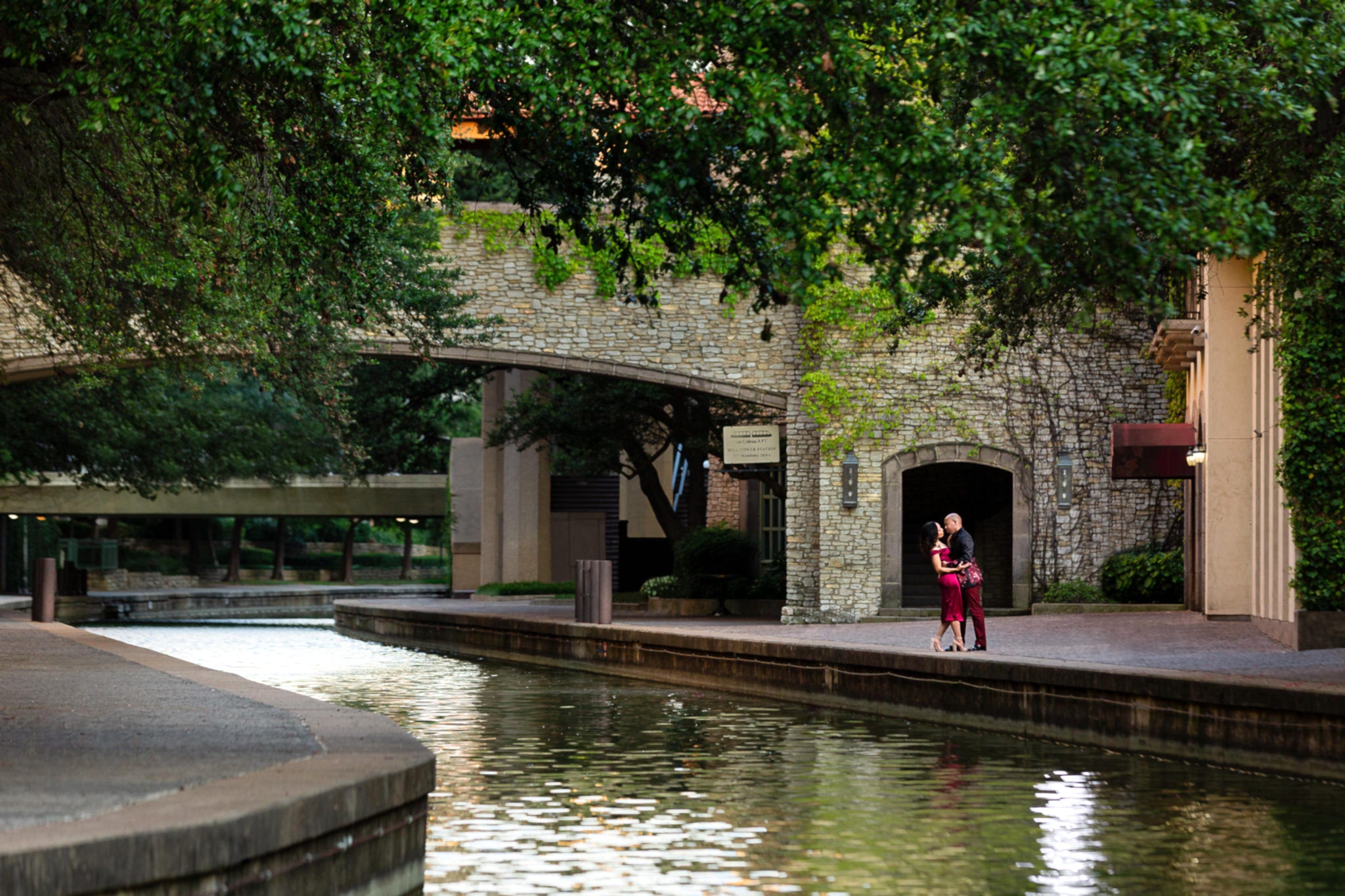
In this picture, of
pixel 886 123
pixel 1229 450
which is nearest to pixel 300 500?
pixel 1229 450

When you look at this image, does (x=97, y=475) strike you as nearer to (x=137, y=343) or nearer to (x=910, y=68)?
(x=137, y=343)

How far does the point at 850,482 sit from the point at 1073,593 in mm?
3815

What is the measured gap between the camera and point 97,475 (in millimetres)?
33469

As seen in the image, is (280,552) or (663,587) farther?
(280,552)

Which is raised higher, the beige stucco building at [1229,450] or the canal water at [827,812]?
the beige stucco building at [1229,450]

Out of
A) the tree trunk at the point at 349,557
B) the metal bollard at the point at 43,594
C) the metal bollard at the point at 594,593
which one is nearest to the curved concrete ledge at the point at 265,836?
the metal bollard at the point at 594,593

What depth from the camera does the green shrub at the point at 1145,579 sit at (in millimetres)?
24938

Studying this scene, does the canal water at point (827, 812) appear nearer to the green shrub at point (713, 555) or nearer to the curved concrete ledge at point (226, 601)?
the green shrub at point (713, 555)

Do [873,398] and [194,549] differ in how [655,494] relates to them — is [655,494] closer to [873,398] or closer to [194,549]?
[873,398]

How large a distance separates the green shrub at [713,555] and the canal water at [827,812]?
14.0 m

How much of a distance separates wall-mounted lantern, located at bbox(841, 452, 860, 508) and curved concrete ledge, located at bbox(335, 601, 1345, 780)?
6.01 m

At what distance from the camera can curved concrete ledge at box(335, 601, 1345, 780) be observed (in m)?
10.7

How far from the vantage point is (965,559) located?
1661cm

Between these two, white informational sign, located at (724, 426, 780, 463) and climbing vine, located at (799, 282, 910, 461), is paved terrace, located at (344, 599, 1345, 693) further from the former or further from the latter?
climbing vine, located at (799, 282, 910, 461)
